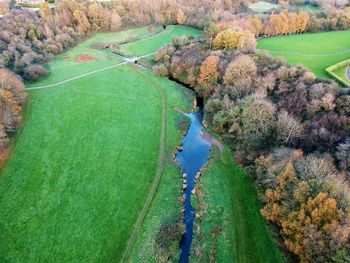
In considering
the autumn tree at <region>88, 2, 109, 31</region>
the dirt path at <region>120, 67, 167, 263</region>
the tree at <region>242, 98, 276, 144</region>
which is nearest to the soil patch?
the autumn tree at <region>88, 2, 109, 31</region>

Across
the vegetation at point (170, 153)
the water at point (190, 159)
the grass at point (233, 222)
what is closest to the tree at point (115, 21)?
the vegetation at point (170, 153)

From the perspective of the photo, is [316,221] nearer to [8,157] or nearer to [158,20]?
[8,157]

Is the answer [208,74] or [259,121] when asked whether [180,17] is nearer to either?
[208,74]

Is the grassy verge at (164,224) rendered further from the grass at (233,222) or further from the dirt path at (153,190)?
the grass at (233,222)

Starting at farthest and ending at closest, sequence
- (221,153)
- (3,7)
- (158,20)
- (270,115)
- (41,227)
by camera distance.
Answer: (158,20)
(3,7)
(221,153)
(270,115)
(41,227)

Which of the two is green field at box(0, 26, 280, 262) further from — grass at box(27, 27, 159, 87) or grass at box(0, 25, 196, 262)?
grass at box(27, 27, 159, 87)

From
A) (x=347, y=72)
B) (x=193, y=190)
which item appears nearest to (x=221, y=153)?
(x=193, y=190)
